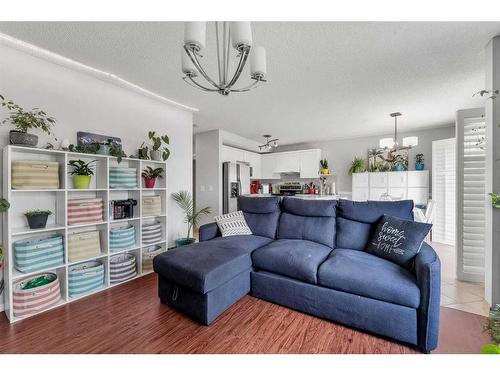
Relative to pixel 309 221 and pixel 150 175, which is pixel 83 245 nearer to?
pixel 150 175

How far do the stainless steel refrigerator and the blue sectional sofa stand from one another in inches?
91.4

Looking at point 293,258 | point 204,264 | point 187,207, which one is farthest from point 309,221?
point 187,207

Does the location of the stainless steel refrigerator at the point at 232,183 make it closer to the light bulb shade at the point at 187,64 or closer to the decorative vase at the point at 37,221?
the decorative vase at the point at 37,221

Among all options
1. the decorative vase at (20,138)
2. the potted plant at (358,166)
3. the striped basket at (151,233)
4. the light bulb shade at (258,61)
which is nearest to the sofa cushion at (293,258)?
the striped basket at (151,233)

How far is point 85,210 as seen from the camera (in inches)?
91.1


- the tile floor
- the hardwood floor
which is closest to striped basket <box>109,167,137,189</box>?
the hardwood floor

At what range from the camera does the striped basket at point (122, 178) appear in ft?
8.45

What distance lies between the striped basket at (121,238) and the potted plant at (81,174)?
23.7 inches

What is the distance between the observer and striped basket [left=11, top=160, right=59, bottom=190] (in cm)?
189

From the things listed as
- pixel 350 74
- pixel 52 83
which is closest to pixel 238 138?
pixel 350 74

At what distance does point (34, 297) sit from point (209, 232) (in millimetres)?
1695

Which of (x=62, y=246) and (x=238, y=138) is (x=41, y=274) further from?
(x=238, y=138)

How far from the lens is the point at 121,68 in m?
2.39

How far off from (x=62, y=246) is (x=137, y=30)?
211cm
